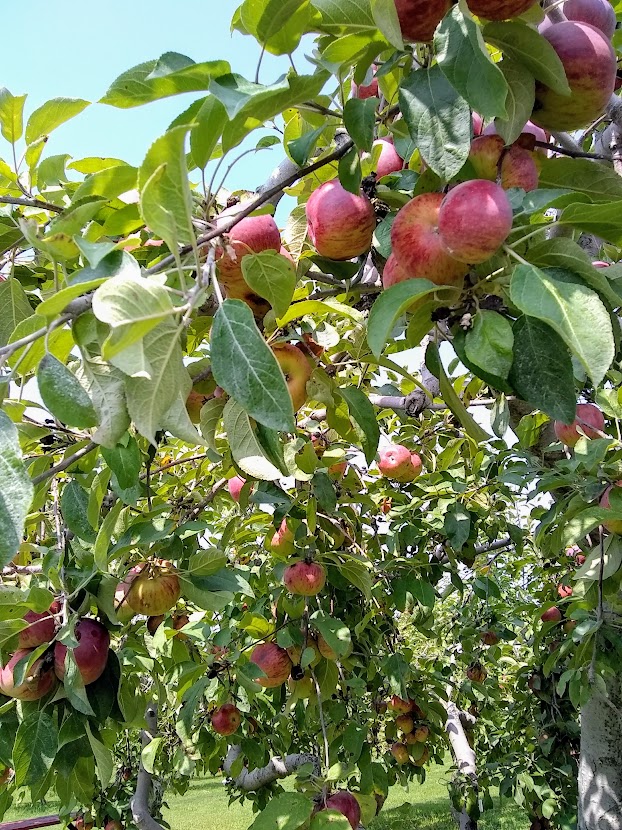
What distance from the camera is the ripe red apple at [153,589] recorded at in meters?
1.55

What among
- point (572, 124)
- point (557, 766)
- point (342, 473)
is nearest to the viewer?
point (572, 124)

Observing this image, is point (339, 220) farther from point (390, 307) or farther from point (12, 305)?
point (12, 305)

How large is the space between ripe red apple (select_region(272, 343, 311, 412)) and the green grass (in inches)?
148

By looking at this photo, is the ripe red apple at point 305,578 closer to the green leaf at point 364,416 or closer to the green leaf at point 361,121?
the green leaf at point 364,416

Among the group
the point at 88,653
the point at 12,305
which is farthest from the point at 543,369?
the point at 88,653

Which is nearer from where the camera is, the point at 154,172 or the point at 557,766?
the point at 154,172

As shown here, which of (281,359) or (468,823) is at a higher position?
(281,359)

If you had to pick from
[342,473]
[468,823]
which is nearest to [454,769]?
[468,823]

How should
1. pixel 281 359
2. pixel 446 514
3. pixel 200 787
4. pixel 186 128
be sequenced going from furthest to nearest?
pixel 200 787
pixel 446 514
pixel 281 359
pixel 186 128

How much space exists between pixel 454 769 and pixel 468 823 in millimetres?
345

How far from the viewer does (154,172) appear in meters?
0.53

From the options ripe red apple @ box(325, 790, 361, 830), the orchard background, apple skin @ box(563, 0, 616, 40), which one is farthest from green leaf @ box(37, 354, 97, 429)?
ripe red apple @ box(325, 790, 361, 830)

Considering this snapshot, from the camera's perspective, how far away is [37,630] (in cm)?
135

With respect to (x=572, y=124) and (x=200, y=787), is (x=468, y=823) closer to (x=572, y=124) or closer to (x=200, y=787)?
(x=572, y=124)
